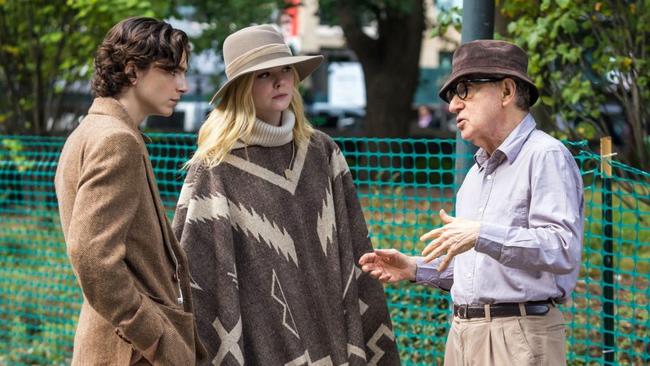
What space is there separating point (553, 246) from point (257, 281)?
3.99 ft

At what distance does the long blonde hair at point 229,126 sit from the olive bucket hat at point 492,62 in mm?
785

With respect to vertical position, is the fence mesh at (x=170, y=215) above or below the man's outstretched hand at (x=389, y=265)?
below

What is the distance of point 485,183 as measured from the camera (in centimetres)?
325

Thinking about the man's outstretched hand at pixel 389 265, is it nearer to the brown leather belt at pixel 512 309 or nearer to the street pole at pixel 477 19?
the brown leather belt at pixel 512 309

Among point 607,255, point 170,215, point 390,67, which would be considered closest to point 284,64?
point 607,255

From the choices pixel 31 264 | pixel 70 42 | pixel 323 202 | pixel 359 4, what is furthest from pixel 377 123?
pixel 323 202

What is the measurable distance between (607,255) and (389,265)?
1278 millimetres

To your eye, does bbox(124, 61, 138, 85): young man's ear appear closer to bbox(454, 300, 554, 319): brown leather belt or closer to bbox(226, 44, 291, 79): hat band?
bbox(226, 44, 291, 79): hat band

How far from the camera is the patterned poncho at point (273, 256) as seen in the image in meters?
3.60

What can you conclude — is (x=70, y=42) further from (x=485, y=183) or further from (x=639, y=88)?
(x=485, y=183)

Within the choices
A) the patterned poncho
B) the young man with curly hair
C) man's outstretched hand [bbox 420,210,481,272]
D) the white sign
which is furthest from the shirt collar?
the white sign

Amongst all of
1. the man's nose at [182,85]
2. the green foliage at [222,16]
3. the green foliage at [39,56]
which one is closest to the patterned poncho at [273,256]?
the man's nose at [182,85]

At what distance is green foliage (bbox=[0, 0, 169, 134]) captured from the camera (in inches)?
375

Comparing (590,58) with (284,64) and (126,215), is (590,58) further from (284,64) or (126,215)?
(126,215)
